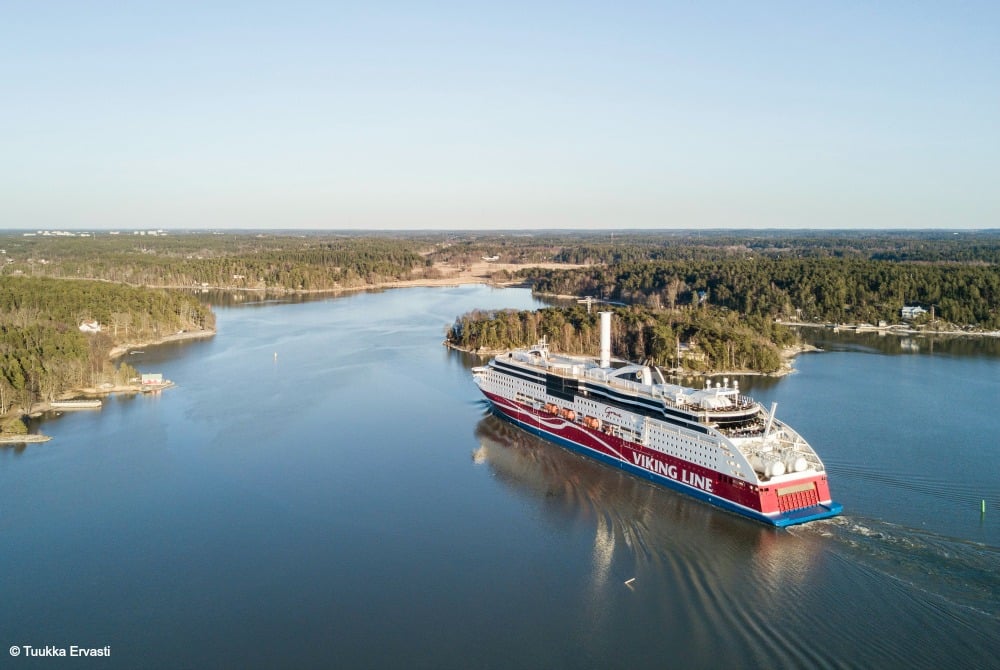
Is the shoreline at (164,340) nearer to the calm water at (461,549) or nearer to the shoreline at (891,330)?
the calm water at (461,549)

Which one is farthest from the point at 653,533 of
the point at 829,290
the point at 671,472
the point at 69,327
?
the point at 829,290

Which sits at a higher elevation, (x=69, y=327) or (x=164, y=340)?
(x=69, y=327)

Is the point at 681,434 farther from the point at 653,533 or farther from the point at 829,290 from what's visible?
the point at 829,290

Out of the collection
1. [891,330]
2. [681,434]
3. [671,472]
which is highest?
[681,434]

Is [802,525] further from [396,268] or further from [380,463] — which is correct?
[396,268]

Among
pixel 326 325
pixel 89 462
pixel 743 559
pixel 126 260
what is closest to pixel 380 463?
pixel 89 462

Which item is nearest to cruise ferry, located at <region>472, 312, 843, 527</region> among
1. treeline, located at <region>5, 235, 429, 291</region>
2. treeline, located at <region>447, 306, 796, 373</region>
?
treeline, located at <region>447, 306, 796, 373</region>

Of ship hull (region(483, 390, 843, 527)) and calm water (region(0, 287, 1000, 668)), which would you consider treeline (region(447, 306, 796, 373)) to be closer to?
calm water (region(0, 287, 1000, 668))
